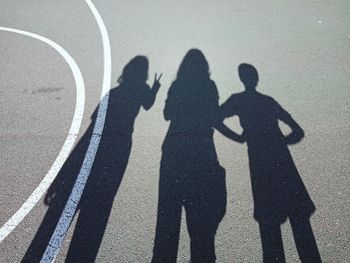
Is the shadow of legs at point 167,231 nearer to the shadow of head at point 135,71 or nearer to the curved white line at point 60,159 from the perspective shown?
the curved white line at point 60,159

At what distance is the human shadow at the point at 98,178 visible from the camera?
13.1 ft

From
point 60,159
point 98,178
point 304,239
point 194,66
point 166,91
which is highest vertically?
point 194,66

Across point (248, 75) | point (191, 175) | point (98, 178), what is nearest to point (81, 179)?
point (98, 178)

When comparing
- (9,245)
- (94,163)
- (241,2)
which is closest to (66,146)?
(94,163)

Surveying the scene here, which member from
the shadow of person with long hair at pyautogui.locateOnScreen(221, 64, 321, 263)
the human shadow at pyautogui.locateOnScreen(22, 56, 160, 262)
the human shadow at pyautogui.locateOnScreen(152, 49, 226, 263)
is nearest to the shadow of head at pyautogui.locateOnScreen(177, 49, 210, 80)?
the human shadow at pyautogui.locateOnScreen(152, 49, 226, 263)

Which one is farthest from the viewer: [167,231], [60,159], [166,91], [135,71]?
[135,71]

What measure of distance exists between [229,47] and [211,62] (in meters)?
0.88

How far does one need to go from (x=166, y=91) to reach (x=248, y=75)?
1913 millimetres

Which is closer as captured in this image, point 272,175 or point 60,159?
point 272,175

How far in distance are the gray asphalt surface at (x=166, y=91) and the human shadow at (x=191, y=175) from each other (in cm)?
13

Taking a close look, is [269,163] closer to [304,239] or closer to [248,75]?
[304,239]

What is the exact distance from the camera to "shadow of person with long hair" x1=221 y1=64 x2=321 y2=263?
4008 mm

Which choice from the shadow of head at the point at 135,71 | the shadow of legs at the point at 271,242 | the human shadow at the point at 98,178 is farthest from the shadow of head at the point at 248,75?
the shadow of legs at the point at 271,242

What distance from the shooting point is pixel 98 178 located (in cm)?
477
